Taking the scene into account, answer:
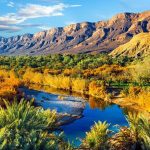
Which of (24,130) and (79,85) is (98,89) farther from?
(24,130)

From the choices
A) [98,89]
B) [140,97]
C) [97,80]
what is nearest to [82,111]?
[140,97]

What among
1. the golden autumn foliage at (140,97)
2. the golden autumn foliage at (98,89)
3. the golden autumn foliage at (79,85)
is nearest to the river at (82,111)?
the golden autumn foliage at (98,89)

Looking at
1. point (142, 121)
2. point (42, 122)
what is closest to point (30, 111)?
point (42, 122)

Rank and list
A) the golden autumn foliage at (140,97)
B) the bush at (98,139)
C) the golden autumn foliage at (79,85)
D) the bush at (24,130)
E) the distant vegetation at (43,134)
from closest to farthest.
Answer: the bush at (24,130)
the distant vegetation at (43,134)
the bush at (98,139)
the golden autumn foliage at (140,97)
the golden autumn foliage at (79,85)

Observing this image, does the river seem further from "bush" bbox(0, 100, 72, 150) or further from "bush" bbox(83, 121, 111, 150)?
"bush" bbox(0, 100, 72, 150)

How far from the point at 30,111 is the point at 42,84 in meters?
93.4

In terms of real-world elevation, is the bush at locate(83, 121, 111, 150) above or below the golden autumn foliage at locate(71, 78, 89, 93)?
above

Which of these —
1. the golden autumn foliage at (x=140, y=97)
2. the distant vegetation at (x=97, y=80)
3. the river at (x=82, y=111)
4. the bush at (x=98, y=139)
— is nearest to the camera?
the bush at (x=98, y=139)

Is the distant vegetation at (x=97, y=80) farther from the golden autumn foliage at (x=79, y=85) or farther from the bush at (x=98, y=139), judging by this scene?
the bush at (x=98, y=139)

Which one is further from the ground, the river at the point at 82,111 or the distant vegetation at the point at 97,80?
the distant vegetation at the point at 97,80

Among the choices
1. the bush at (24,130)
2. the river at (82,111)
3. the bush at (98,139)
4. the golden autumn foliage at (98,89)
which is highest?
the bush at (24,130)

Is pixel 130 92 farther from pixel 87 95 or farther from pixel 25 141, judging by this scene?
A: pixel 25 141

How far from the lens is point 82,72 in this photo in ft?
392

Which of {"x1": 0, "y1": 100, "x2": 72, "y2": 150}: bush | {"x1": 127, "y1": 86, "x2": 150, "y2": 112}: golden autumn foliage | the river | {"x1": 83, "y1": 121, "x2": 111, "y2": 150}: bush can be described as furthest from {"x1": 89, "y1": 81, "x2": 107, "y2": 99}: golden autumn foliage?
{"x1": 0, "y1": 100, "x2": 72, "y2": 150}: bush
